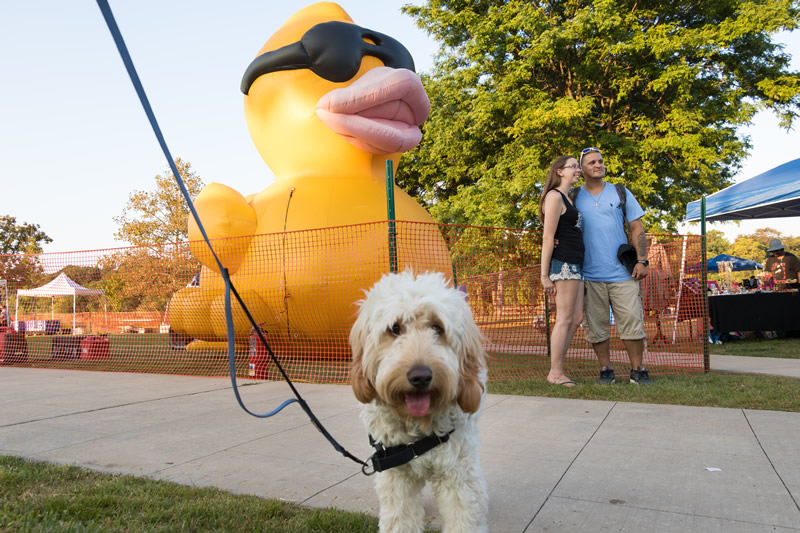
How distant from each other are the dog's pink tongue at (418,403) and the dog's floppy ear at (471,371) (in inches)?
7.3

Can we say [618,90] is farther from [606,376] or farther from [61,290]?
[61,290]

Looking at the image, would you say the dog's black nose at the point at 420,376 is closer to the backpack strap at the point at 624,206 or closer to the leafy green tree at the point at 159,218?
the backpack strap at the point at 624,206

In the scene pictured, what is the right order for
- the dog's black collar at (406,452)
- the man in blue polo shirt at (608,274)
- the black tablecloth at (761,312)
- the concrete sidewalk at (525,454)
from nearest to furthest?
the dog's black collar at (406,452)
the concrete sidewalk at (525,454)
the man in blue polo shirt at (608,274)
the black tablecloth at (761,312)

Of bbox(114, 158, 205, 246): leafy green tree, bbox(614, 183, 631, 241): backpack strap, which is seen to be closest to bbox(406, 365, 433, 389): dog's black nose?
bbox(614, 183, 631, 241): backpack strap

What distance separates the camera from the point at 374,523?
2369mm

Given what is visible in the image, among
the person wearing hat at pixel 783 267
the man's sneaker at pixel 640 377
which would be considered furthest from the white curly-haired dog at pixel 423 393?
the person wearing hat at pixel 783 267

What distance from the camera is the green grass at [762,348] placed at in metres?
8.59

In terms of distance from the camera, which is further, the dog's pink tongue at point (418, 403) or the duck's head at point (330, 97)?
the duck's head at point (330, 97)

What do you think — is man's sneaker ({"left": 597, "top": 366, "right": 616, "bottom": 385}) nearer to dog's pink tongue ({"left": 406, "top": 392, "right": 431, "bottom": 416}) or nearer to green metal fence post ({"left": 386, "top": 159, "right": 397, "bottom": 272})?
green metal fence post ({"left": 386, "top": 159, "right": 397, "bottom": 272})

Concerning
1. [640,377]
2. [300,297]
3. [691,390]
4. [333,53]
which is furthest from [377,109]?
[691,390]

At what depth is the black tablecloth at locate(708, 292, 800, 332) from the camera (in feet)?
33.4

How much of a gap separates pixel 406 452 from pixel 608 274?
4.19 m

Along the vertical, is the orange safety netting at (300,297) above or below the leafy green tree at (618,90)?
below

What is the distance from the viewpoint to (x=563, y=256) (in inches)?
213
